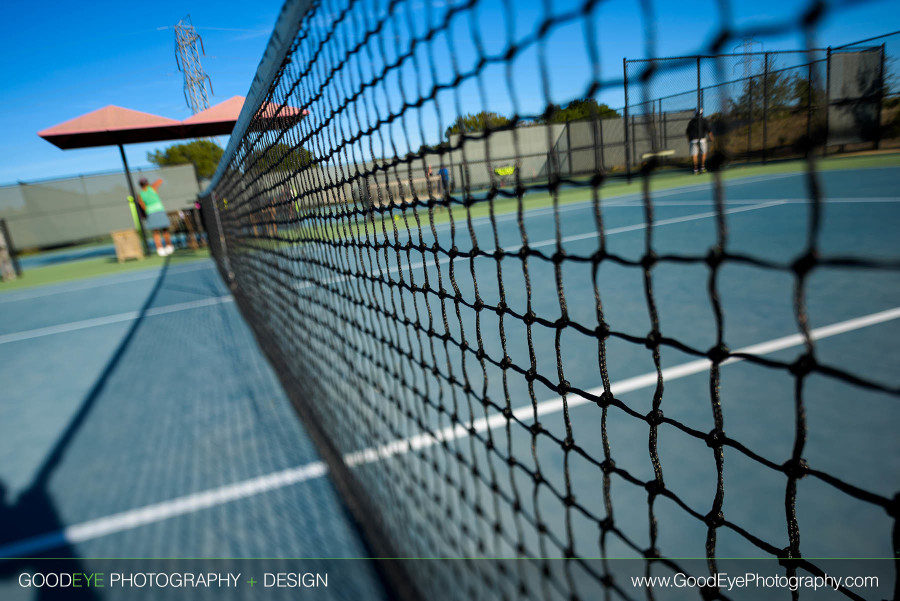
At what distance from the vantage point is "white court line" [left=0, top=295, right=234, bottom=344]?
436cm

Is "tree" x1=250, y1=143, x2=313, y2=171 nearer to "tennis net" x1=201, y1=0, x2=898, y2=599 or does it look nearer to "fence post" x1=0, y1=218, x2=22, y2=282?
"tennis net" x1=201, y1=0, x2=898, y2=599

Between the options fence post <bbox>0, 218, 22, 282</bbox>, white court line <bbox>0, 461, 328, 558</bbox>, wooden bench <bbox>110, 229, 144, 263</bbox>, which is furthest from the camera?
wooden bench <bbox>110, 229, 144, 263</bbox>

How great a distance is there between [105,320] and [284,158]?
3865 millimetres

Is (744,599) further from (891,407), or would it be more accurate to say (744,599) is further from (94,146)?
(94,146)

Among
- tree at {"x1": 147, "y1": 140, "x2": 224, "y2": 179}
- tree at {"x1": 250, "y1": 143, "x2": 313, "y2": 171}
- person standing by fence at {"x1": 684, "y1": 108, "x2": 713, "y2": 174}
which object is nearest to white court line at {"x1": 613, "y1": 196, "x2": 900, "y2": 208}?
tree at {"x1": 250, "y1": 143, "x2": 313, "y2": 171}

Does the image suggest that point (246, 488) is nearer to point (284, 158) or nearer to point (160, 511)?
point (160, 511)

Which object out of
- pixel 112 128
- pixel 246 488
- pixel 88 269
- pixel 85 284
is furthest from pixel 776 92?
pixel 88 269

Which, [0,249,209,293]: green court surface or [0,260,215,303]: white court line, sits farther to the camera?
[0,249,209,293]: green court surface

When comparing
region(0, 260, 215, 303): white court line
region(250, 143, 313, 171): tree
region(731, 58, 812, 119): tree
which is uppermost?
region(250, 143, 313, 171): tree

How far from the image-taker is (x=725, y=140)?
445 mm

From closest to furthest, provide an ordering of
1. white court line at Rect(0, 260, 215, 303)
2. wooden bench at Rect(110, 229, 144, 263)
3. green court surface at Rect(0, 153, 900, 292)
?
white court line at Rect(0, 260, 215, 303), green court surface at Rect(0, 153, 900, 292), wooden bench at Rect(110, 229, 144, 263)

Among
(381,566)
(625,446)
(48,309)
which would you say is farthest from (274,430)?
(48,309)

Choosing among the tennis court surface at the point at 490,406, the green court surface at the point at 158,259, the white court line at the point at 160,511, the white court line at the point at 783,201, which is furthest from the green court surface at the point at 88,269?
the white court line at the point at 783,201

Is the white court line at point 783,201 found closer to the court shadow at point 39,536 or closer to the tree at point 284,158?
the tree at point 284,158
